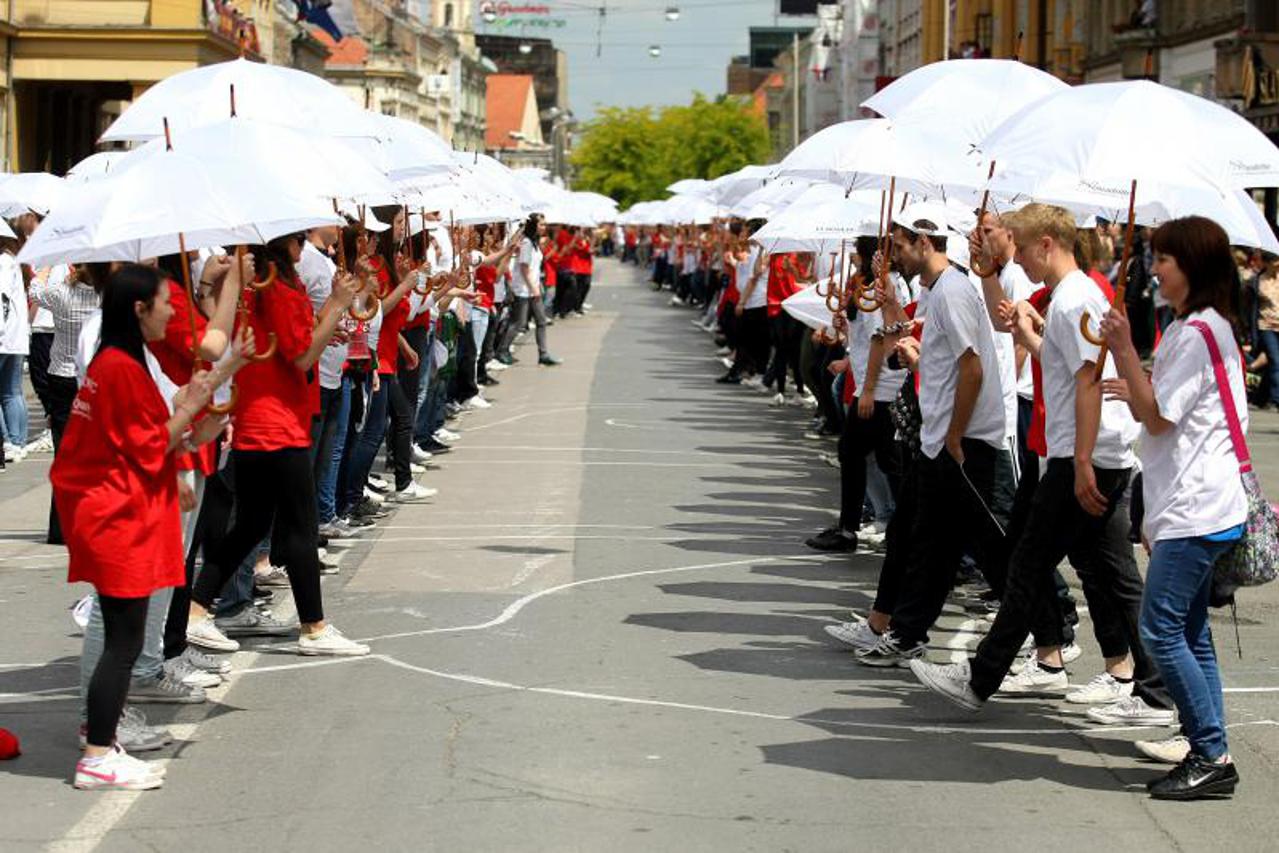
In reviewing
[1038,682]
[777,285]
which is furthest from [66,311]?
[777,285]

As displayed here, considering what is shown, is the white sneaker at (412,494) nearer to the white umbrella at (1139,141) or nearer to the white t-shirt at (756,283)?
the white umbrella at (1139,141)

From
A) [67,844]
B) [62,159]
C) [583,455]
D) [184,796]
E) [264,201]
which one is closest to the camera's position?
[67,844]

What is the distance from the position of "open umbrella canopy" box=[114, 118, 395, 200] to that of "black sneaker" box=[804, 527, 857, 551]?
4.85 m

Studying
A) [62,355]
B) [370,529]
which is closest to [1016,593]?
[370,529]

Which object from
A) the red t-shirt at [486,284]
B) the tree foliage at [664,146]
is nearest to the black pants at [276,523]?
A: the red t-shirt at [486,284]

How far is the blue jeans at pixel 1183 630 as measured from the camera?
285 inches

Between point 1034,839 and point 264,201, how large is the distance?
329 cm

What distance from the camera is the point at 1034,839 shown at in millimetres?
6754

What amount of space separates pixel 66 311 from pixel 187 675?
6210 mm

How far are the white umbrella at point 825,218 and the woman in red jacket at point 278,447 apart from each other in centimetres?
612

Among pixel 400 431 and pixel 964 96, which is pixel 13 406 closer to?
pixel 400 431

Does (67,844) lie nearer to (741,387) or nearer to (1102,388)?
(1102,388)

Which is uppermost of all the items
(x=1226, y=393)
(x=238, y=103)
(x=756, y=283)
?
(x=238, y=103)

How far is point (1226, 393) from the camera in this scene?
284 inches
